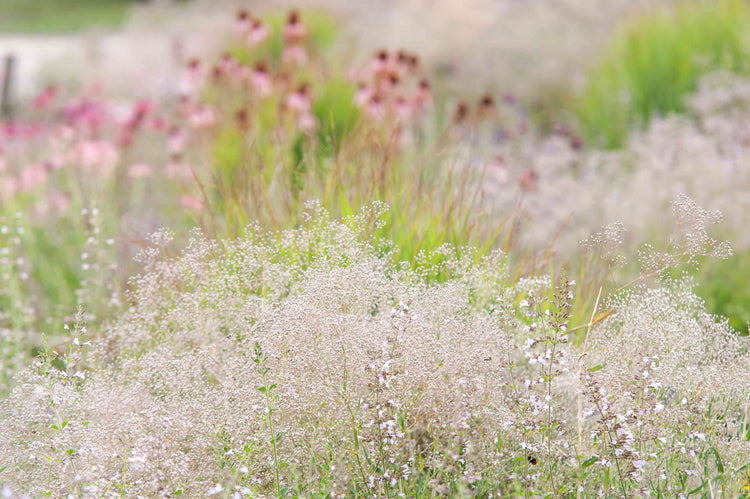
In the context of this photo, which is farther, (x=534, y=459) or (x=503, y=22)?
(x=503, y=22)

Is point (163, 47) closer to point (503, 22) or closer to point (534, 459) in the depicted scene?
point (503, 22)

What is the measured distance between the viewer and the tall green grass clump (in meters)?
7.81

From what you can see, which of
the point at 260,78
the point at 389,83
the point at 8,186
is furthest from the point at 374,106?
the point at 8,186

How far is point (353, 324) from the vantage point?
2.64 m

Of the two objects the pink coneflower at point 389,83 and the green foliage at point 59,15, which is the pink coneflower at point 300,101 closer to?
the pink coneflower at point 389,83

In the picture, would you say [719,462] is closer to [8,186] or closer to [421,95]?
[421,95]

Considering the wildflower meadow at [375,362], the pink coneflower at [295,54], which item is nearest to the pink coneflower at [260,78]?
the pink coneflower at [295,54]

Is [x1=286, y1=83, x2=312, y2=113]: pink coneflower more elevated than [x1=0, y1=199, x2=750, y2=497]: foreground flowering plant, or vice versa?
[x1=286, y1=83, x2=312, y2=113]: pink coneflower

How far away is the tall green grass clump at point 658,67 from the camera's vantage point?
781 cm

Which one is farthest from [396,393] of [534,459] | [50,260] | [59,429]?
[50,260]

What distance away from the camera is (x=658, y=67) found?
786 centimetres

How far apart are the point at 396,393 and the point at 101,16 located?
2818cm

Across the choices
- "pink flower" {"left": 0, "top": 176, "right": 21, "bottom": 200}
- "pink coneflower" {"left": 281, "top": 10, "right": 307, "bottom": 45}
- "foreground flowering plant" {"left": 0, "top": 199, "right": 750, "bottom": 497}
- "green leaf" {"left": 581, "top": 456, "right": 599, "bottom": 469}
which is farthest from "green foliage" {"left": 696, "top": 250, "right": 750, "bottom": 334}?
"pink flower" {"left": 0, "top": 176, "right": 21, "bottom": 200}

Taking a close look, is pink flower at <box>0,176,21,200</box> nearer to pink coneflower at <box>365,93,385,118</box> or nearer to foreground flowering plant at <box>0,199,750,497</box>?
pink coneflower at <box>365,93,385,118</box>
